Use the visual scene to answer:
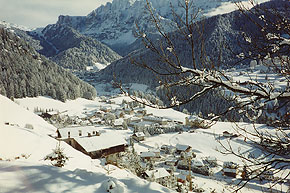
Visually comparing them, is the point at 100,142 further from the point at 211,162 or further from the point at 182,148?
the point at 182,148

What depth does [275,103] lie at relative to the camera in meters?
2.61

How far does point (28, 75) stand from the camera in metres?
81.8

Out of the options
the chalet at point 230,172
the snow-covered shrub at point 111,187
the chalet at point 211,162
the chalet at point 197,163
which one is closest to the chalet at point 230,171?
the chalet at point 230,172

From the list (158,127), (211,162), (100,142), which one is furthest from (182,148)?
(100,142)

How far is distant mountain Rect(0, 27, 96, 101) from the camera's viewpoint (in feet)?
247

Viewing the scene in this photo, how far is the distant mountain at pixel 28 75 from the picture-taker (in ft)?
247

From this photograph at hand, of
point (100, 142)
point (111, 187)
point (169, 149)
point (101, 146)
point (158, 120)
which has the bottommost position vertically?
point (158, 120)

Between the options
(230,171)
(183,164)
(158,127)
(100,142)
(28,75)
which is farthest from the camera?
(28,75)

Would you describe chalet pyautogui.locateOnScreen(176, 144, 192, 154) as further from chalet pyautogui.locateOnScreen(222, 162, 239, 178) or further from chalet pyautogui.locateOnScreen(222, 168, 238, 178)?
chalet pyautogui.locateOnScreen(222, 168, 238, 178)

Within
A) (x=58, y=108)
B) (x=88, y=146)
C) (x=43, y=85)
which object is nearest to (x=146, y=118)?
(x=58, y=108)

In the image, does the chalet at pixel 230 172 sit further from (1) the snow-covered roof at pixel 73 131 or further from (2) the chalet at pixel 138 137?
(2) the chalet at pixel 138 137

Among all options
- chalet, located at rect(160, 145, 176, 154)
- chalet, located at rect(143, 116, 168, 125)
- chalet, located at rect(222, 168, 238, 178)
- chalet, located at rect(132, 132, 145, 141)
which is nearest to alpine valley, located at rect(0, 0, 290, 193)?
chalet, located at rect(222, 168, 238, 178)

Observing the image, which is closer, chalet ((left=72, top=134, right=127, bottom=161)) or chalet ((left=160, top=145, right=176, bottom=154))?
chalet ((left=72, top=134, right=127, bottom=161))

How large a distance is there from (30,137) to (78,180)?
5961 millimetres
